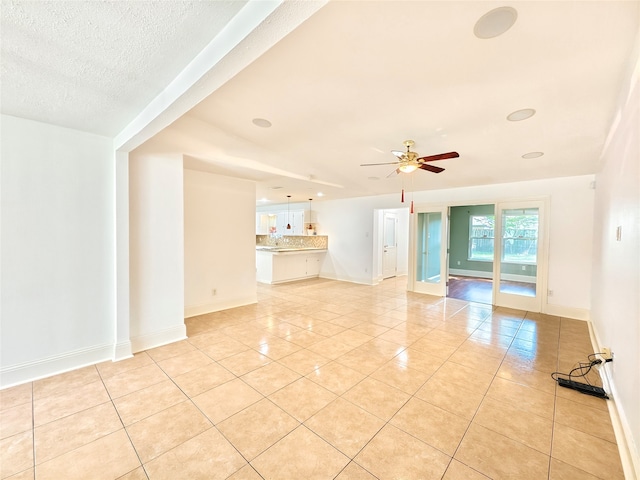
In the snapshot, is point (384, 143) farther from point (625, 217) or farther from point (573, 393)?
point (573, 393)

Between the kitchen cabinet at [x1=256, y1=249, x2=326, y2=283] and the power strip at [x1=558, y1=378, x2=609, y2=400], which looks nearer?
the power strip at [x1=558, y1=378, x2=609, y2=400]

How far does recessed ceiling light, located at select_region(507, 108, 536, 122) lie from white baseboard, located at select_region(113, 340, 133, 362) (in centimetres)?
498

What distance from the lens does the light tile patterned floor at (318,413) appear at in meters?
1.66

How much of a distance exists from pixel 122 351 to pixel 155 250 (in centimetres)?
124

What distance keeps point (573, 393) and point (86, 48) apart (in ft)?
15.2

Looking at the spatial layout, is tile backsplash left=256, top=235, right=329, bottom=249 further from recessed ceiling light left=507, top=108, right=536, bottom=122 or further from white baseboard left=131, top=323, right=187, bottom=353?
recessed ceiling light left=507, top=108, right=536, bottom=122

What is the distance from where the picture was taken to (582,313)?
4543 millimetres

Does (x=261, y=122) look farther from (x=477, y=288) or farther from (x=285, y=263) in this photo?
(x=477, y=288)

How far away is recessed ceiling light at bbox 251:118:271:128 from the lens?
2.97m

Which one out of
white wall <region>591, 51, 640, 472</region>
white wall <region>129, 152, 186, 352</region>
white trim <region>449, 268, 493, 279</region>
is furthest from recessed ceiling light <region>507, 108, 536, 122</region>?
white trim <region>449, 268, 493, 279</region>

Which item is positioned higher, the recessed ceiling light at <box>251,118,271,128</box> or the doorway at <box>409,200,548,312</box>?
the recessed ceiling light at <box>251,118,271,128</box>

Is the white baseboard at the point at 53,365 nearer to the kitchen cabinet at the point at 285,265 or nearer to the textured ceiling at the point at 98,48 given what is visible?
the textured ceiling at the point at 98,48

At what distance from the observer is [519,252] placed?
521 centimetres

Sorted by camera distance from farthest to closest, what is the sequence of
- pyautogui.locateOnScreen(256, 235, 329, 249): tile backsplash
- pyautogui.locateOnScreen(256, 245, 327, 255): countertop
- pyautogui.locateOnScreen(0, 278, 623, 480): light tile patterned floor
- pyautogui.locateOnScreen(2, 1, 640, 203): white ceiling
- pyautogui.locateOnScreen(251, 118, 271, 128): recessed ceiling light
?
pyautogui.locateOnScreen(256, 235, 329, 249): tile backsplash
pyautogui.locateOnScreen(256, 245, 327, 255): countertop
pyautogui.locateOnScreen(251, 118, 271, 128): recessed ceiling light
pyautogui.locateOnScreen(0, 278, 623, 480): light tile patterned floor
pyautogui.locateOnScreen(2, 1, 640, 203): white ceiling
